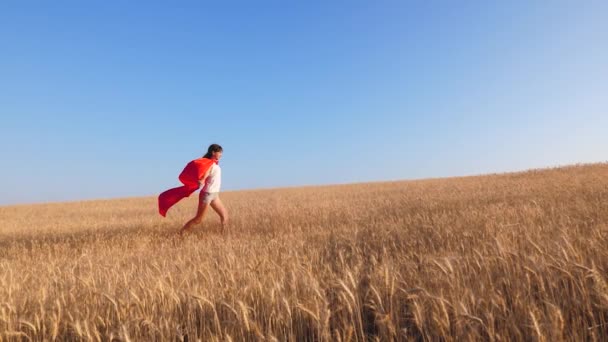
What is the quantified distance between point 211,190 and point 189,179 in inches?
21.8

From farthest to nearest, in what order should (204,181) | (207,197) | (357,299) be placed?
(204,181)
(207,197)
(357,299)

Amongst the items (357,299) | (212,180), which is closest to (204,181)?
(212,180)

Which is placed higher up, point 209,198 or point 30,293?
point 209,198

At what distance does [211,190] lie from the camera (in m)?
7.07

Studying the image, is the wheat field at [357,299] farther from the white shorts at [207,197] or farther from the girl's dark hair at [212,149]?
the girl's dark hair at [212,149]

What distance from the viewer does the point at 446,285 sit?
2.45 m

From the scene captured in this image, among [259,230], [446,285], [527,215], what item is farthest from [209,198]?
[527,215]

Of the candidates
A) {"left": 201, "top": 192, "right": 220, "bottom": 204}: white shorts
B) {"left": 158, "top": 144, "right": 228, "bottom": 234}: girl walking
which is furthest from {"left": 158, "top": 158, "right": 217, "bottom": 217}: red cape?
{"left": 201, "top": 192, "right": 220, "bottom": 204}: white shorts

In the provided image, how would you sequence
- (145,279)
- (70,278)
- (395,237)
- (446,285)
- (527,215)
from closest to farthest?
(446,285)
(145,279)
(70,278)
(395,237)
(527,215)

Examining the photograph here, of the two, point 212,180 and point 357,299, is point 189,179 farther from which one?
point 357,299

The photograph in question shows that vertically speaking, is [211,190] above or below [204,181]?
below

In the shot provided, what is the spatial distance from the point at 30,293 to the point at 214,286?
1.84 metres

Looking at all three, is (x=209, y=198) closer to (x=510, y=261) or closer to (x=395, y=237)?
(x=395, y=237)

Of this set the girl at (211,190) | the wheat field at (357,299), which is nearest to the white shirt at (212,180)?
the girl at (211,190)
